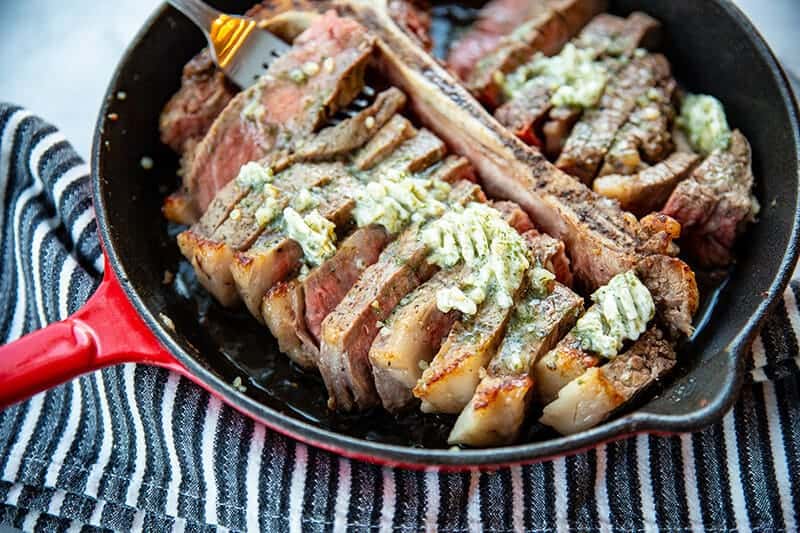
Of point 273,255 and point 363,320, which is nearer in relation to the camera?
point 363,320

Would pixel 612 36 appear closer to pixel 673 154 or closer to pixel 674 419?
pixel 673 154

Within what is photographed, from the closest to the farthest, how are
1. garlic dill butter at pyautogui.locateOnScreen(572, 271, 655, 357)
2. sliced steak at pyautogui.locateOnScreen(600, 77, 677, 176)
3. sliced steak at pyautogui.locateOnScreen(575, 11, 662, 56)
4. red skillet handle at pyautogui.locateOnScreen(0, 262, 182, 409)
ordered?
1. red skillet handle at pyautogui.locateOnScreen(0, 262, 182, 409)
2. garlic dill butter at pyautogui.locateOnScreen(572, 271, 655, 357)
3. sliced steak at pyautogui.locateOnScreen(600, 77, 677, 176)
4. sliced steak at pyautogui.locateOnScreen(575, 11, 662, 56)

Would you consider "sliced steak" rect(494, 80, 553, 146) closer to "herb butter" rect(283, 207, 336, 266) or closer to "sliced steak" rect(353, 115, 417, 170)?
"sliced steak" rect(353, 115, 417, 170)

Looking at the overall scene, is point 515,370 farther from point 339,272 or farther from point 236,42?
point 236,42

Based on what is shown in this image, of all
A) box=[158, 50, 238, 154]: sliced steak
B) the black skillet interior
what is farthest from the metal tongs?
the black skillet interior

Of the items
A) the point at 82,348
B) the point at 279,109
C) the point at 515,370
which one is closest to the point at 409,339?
the point at 515,370
